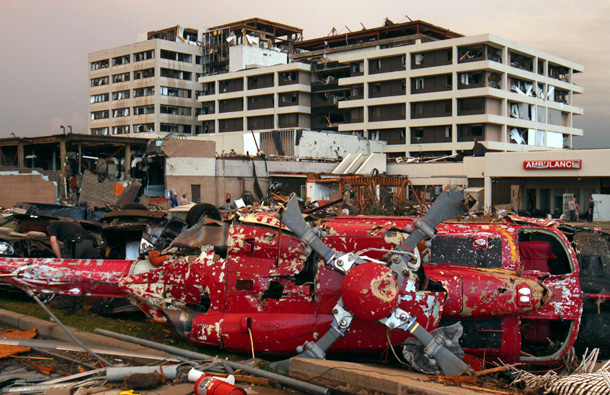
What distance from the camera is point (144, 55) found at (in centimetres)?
7681

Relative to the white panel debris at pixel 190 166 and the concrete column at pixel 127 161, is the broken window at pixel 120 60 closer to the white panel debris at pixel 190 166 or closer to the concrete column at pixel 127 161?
the white panel debris at pixel 190 166

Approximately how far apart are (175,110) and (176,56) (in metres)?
7.29

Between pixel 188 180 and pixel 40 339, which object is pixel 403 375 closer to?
pixel 40 339

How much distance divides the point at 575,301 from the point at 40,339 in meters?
7.27

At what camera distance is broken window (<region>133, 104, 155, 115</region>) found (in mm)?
76812

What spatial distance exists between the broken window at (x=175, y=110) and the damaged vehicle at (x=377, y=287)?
71.9m

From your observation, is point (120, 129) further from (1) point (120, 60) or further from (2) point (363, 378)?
(2) point (363, 378)

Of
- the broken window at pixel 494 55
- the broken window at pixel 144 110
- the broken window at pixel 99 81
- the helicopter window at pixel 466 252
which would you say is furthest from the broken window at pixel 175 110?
the helicopter window at pixel 466 252

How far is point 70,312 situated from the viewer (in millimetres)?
9461

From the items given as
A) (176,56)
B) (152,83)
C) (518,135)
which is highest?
(176,56)

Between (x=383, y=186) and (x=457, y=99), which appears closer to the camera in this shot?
(x=383, y=186)

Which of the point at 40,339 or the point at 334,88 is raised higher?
the point at 334,88

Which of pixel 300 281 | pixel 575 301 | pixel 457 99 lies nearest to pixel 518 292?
pixel 575 301

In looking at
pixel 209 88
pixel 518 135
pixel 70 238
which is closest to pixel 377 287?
pixel 70 238
